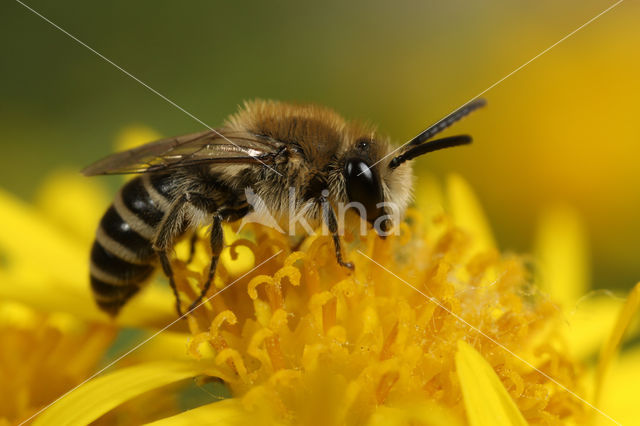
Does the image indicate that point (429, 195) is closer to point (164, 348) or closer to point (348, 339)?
point (164, 348)

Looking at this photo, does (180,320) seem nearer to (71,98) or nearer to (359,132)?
(359,132)

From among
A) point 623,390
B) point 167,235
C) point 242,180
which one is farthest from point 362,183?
point 623,390

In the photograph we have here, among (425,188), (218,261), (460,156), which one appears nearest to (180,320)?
(218,261)

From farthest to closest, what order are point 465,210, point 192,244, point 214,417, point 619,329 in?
point 465,210
point 192,244
point 619,329
point 214,417

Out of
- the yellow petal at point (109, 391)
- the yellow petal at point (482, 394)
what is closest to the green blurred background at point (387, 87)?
the yellow petal at point (109, 391)

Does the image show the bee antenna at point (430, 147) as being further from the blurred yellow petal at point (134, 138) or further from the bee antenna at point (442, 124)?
the blurred yellow petal at point (134, 138)

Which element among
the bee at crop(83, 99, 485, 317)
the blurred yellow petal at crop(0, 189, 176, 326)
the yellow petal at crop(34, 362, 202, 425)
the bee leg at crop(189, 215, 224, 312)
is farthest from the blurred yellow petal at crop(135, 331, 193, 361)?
the yellow petal at crop(34, 362, 202, 425)

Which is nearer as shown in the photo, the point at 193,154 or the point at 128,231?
the point at 193,154
